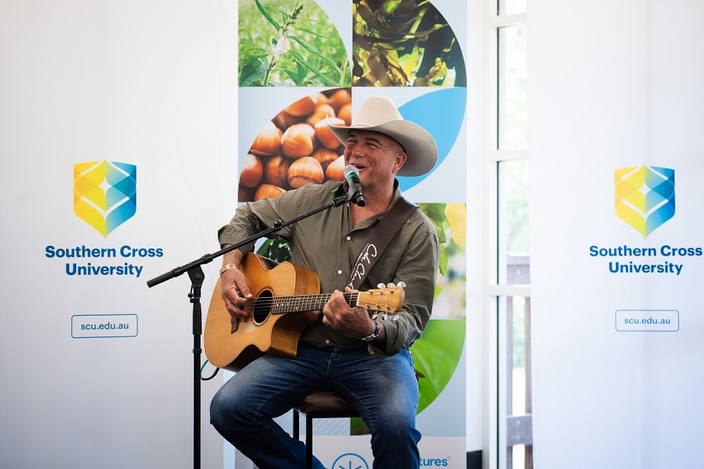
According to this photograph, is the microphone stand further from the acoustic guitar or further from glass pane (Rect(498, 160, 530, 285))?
glass pane (Rect(498, 160, 530, 285))

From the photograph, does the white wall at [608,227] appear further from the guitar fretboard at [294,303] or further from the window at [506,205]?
the guitar fretboard at [294,303]

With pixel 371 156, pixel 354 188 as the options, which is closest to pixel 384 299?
pixel 354 188

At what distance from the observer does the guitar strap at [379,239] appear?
3.16m

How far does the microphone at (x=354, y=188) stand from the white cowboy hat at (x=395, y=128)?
1.21 feet

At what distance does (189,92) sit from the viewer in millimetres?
3955

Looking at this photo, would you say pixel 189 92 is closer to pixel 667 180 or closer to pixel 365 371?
pixel 365 371

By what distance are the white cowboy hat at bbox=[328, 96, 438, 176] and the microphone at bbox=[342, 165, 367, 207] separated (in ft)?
1.21

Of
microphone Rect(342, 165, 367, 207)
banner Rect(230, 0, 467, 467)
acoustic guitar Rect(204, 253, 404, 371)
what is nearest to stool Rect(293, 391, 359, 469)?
acoustic guitar Rect(204, 253, 404, 371)

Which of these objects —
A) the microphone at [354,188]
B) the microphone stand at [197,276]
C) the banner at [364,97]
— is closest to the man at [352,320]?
the microphone stand at [197,276]

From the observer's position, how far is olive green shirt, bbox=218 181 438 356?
3.16 m

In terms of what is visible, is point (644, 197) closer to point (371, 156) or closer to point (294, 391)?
point (371, 156)

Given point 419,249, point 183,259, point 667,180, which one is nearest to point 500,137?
point 667,180

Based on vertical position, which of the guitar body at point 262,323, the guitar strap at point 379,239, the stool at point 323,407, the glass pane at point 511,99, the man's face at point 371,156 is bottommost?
the stool at point 323,407

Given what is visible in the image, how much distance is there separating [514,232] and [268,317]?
5.88 feet
